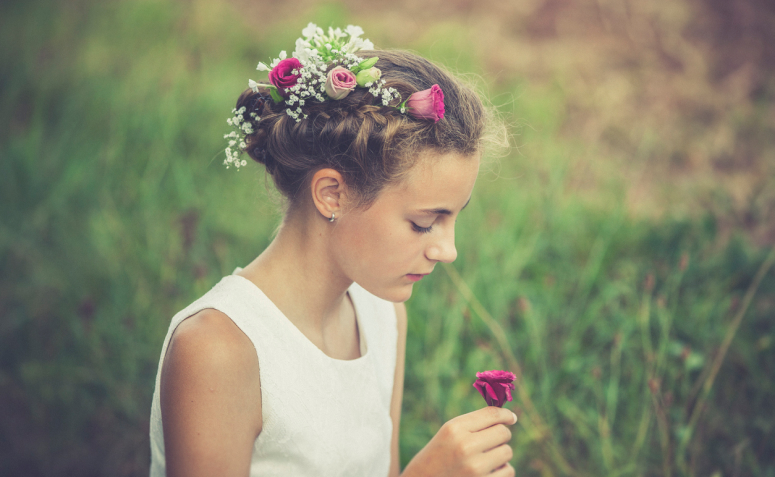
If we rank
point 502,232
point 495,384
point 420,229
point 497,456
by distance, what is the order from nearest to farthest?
point 495,384, point 497,456, point 420,229, point 502,232

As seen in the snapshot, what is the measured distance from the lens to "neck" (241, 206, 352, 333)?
1.43m

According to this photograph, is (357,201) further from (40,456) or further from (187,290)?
(40,456)

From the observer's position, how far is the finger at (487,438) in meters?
1.24

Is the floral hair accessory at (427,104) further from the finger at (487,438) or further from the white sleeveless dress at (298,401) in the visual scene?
the finger at (487,438)

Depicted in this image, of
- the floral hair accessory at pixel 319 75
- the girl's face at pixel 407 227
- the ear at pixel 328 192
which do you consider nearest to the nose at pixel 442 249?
the girl's face at pixel 407 227

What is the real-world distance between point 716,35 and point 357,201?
5.06 metres

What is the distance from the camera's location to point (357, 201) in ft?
4.48

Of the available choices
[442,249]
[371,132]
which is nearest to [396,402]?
[442,249]

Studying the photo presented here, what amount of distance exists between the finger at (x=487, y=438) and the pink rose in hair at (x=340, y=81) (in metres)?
0.81

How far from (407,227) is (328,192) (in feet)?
0.69

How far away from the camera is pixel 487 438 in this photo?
1243 millimetres

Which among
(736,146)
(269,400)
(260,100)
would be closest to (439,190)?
(260,100)

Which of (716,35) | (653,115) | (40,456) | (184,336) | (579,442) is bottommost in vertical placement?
(579,442)

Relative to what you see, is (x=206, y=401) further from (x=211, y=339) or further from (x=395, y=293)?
(x=395, y=293)
